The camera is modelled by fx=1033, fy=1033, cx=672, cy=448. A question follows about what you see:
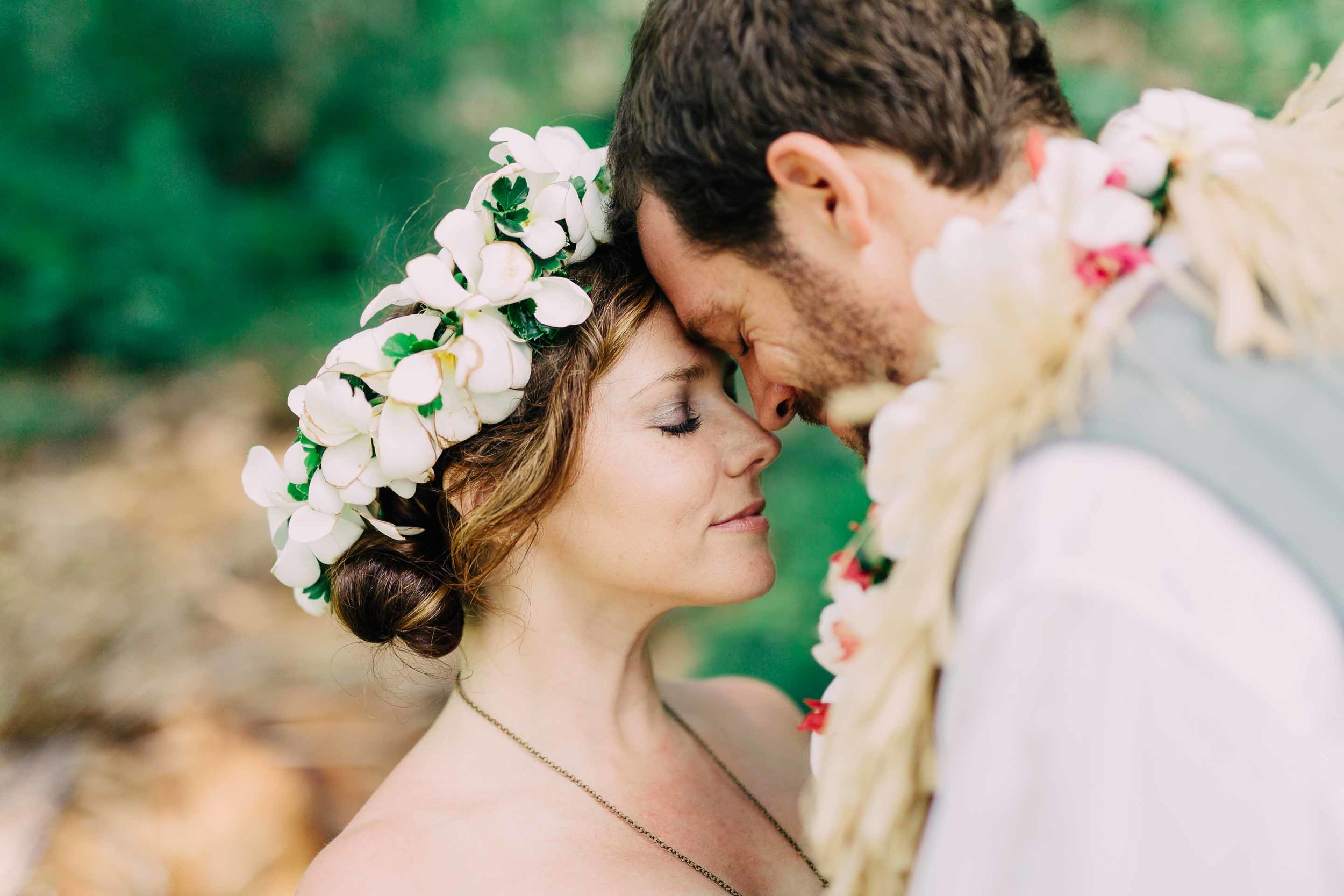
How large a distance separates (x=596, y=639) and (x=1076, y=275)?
1.29 m

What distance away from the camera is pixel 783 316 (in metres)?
1.61

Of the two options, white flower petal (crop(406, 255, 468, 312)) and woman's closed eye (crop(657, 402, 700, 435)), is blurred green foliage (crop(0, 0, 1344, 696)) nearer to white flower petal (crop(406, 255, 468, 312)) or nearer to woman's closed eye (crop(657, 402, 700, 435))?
woman's closed eye (crop(657, 402, 700, 435))

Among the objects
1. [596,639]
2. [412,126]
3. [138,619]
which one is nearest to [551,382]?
[596,639]

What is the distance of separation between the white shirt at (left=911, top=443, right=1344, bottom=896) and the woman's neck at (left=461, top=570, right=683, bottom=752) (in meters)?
1.22

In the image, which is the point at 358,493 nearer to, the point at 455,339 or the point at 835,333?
the point at 455,339

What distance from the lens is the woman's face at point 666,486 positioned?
1.95 m

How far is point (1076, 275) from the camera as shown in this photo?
1.20 meters

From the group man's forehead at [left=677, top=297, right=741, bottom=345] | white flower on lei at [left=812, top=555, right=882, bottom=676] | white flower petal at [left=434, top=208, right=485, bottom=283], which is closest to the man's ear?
man's forehead at [left=677, top=297, right=741, bottom=345]

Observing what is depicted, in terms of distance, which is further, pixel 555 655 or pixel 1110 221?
pixel 555 655

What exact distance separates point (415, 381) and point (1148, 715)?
1258 millimetres

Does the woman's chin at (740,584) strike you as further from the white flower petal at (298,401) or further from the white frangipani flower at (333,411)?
the white flower petal at (298,401)

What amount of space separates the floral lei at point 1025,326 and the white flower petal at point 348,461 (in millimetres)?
977

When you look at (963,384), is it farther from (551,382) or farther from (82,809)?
(82,809)

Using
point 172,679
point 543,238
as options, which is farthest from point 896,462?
point 172,679
